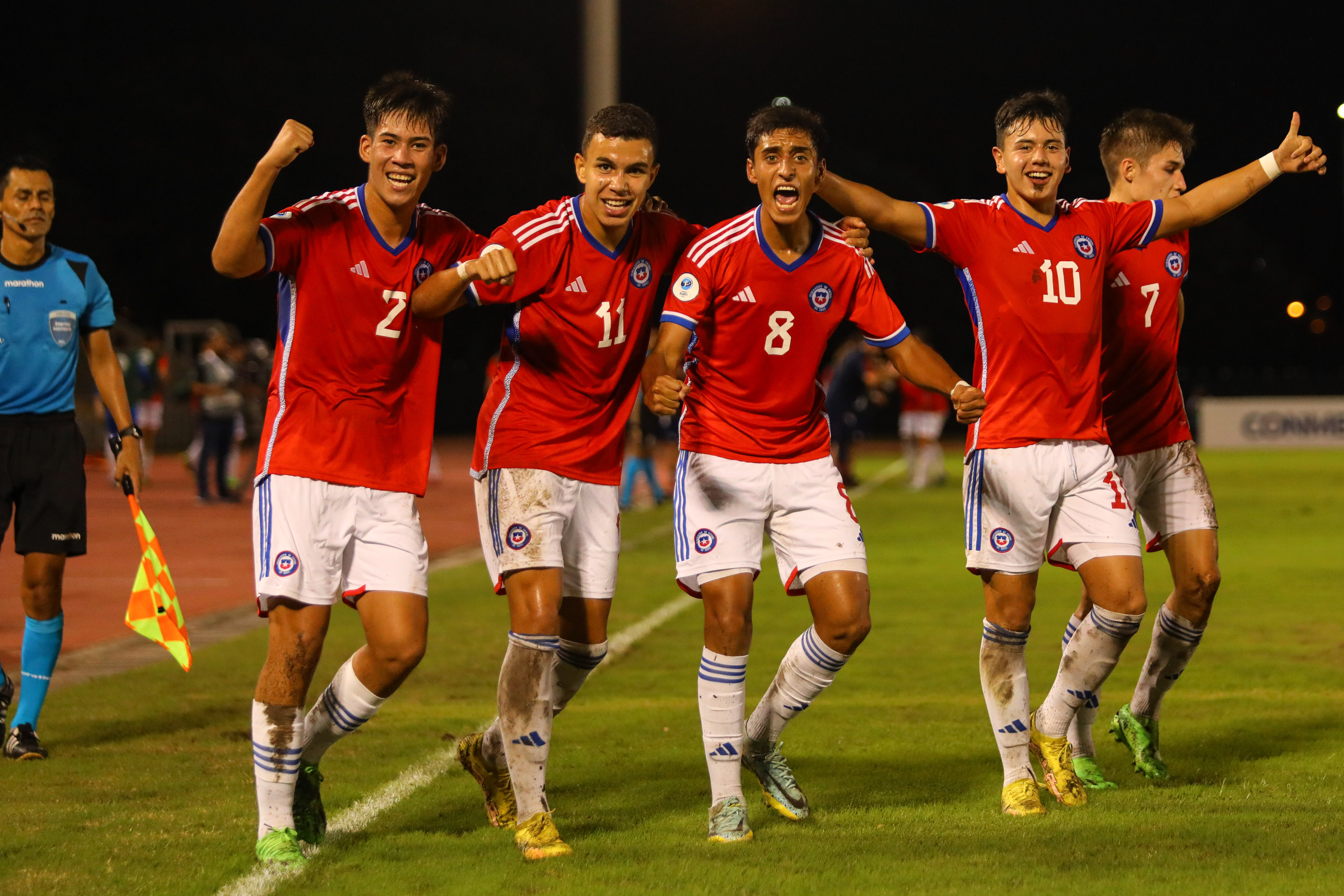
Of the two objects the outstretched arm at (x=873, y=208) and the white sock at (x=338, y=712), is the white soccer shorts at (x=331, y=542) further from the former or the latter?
the outstretched arm at (x=873, y=208)

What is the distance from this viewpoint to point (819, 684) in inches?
219

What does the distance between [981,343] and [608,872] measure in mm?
2347

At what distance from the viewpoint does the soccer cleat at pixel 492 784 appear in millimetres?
5562

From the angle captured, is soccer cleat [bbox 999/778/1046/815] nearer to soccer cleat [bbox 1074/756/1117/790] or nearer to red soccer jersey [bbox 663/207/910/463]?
soccer cleat [bbox 1074/756/1117/790]

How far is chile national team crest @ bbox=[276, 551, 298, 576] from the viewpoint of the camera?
4.97 m

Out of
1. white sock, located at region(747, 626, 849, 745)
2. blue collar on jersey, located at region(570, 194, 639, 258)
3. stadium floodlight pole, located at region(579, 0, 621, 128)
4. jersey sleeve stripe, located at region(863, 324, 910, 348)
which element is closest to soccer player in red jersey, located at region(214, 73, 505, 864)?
blue collar on jersey, located at region(570, 194, 639, 258)

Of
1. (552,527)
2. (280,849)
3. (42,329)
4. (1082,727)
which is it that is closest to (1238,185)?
(1082,727)

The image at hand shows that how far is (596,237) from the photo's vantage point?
17.5 feet

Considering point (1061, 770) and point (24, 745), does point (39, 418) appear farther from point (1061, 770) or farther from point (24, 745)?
point (1061, 770)

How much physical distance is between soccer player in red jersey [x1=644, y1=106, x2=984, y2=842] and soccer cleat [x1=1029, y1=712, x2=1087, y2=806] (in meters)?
0.94

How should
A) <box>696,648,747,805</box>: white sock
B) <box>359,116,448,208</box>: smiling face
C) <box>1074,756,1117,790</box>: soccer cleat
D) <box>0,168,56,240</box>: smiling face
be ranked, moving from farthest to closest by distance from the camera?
<box>0,168,56,240</box>: smiling face → <box>1074,756,1117,790</box>: soccer cleat → <box>696,648,747,805</box>: white sock → <box>359,116,448,208</box>: smiling face

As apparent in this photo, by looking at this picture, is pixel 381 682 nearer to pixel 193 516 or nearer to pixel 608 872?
pixel 608 872

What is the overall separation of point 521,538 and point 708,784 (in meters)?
1.51

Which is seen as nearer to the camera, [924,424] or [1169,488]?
[1169,488]
